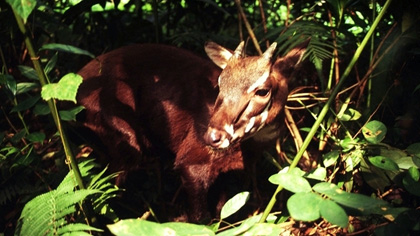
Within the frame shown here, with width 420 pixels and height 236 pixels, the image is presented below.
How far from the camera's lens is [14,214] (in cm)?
330

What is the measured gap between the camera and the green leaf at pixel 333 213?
1542mm

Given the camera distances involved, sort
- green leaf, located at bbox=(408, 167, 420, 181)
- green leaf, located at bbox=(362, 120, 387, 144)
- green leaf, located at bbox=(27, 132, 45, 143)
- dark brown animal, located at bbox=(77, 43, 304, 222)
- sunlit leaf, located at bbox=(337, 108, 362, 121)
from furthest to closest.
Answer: dark brown animal, located at bbox=(77, 43, 304, 222) → sunlit leaf, located at bbox=(337, 108, 362, 121) → green leaf, located at bbox=(27, 132, 45, 143) → green leaf, located at bbox=(362, 120, 387, 144) → green leaf, located at bbox=(408, 167, 420, 181)

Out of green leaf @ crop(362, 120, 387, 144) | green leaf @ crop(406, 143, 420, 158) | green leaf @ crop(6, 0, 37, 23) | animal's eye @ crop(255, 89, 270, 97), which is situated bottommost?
green leaf @ crop(406, 143, 420, 158)

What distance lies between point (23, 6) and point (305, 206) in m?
1.40

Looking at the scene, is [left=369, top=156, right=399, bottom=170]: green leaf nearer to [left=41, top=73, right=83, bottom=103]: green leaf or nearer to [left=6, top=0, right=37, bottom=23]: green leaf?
[left=41, top=73, right=83, bottom=103]: green leaf

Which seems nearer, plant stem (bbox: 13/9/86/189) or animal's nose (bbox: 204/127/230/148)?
plant stem (bbox: 13/9/86/189)

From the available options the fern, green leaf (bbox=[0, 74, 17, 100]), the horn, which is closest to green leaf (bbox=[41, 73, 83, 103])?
the fern

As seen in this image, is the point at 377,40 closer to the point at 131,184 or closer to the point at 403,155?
the point at 403,155

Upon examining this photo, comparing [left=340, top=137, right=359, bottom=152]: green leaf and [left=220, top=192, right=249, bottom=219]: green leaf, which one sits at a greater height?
[left=220, top=192, right=249, bottom=219]: green leaf

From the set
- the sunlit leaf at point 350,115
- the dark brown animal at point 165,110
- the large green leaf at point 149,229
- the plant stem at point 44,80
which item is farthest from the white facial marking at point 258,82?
the large green leaf at point 149,229

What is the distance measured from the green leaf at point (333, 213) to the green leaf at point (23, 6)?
1.42m

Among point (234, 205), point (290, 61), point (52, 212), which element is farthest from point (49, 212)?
point (290, 61)

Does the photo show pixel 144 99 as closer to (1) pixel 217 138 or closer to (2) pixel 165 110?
(2) pixel 165 110

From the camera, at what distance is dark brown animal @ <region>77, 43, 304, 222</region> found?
370cm
